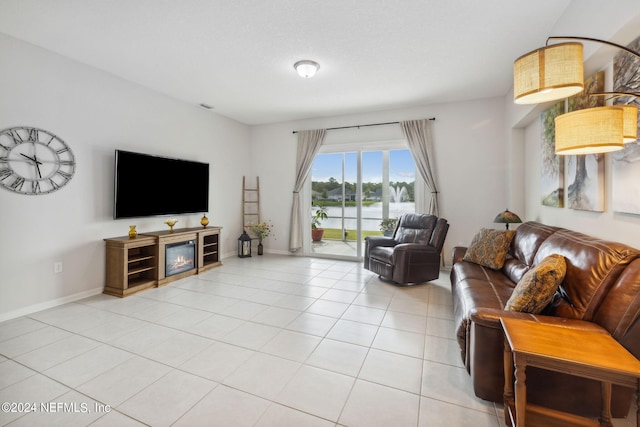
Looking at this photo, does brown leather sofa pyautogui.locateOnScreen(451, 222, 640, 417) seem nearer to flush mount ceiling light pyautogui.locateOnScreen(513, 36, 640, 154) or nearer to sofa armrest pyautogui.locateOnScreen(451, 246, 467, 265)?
flush mount ceiling light pyautogui.locateOnScreen(513, 36, 640, 154)

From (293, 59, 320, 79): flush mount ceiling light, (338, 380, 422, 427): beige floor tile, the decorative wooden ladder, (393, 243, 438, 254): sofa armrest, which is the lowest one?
(338, 380, 422, 427): beige floor tile

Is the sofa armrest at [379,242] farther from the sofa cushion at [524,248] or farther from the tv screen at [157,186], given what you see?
the tv screen at [157,186]

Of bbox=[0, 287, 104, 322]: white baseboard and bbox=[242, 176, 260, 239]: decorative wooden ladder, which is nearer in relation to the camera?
bbox=[0, 287, 104, 322]: white baseboard

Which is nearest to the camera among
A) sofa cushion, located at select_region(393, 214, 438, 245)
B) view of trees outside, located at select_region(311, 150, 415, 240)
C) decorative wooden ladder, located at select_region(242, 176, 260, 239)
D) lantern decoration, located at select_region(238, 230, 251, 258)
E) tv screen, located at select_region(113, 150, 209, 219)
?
tv screen, located at select_region(113, 150, 209, 219)

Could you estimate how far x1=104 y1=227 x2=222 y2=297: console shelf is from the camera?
11.6 feet

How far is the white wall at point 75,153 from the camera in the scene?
2877 mm

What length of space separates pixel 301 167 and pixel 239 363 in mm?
4297

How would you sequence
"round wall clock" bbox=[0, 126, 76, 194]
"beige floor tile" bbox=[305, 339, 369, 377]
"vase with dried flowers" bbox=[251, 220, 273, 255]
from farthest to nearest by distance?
"vase with dried flowers" bbox=[251, 220, 273, 255], "round wall clock" bbox=[0, 126, 76, 194], "beige floor tile" bbox=[305, 339, 369, 377]

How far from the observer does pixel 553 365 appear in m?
1.22

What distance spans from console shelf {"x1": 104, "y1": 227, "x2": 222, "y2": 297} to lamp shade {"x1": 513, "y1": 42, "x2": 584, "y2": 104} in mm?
4180

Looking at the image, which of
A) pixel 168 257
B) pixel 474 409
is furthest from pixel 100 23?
pixel 474 409

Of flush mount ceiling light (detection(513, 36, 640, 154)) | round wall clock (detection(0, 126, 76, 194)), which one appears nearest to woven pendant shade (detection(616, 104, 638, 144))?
flush mount ceiling light (detection(513, 36, 640, 154))

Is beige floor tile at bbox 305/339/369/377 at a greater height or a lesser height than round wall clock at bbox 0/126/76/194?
lesser

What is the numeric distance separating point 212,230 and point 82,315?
2.18 meters
